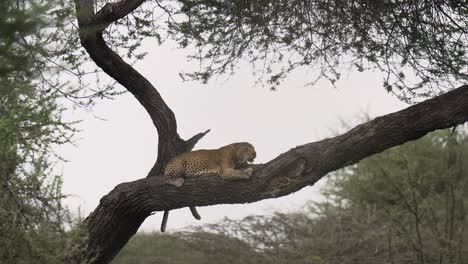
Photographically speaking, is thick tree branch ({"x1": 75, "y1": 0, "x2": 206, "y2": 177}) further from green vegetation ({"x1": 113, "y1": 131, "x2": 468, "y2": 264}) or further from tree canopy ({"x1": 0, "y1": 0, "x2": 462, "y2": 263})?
green vegetation ({"x1": 113, "y1": 131, "x2": 468, "y2": 264})

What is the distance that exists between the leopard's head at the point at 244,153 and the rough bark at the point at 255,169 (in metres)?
0.19

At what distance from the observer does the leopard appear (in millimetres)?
7102

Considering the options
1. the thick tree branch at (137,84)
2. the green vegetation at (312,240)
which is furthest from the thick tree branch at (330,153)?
the green vegetation at (312,240)

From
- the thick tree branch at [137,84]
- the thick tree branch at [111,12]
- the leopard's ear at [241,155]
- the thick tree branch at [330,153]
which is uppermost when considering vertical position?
the thick tree branch at [111,12]

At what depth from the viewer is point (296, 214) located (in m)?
13.9

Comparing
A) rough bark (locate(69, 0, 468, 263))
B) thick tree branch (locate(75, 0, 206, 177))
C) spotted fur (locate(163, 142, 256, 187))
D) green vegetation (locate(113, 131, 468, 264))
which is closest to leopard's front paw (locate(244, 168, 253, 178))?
rough bark (locate(69, 0, 468, 263))

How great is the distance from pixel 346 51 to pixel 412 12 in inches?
36.7

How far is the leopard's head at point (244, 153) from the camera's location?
7.12 metres

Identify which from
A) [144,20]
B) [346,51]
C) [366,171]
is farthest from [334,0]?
[366,171]

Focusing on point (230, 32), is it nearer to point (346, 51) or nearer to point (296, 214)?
point (346, 51)

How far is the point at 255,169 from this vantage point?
6.91 meters

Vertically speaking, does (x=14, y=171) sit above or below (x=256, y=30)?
below

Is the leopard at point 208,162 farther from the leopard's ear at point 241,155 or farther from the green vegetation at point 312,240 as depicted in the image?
the green vegetation at point 312,240

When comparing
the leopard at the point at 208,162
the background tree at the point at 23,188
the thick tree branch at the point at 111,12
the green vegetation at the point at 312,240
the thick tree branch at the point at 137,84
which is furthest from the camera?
the green vegetation at the point at 312,240
